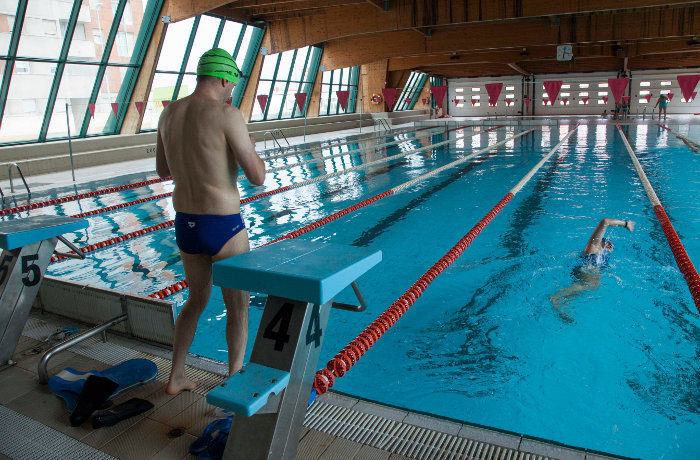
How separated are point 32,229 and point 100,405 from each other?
0.88 metres

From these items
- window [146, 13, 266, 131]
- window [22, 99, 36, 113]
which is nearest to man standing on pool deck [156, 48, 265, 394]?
window [146, 13, 266, 131]

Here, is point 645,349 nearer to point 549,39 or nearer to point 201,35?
point 201,35

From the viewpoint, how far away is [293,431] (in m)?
1.47

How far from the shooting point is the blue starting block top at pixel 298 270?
1.32 metres

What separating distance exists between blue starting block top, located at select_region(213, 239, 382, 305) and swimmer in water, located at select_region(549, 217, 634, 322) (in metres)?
2.49

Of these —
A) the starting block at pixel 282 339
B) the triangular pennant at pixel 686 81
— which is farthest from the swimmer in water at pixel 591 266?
the triangular pennant at pixel 686 81

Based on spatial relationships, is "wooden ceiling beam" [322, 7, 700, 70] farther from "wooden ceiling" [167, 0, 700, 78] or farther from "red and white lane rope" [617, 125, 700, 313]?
"red and white lane rope" [617, 125, 700, 313]

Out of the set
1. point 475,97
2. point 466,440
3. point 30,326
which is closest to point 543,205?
point 466,440

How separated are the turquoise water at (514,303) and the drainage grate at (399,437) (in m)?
0.53

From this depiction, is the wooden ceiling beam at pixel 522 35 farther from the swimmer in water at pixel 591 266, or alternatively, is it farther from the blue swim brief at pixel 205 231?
the blue swim brief at pixel 205 231

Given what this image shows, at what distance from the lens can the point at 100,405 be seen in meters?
2.08

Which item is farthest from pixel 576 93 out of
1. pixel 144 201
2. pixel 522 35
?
pixel 144 201

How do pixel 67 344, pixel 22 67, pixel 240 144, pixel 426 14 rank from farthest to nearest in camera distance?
pixel 426 14, pixel 22 67, pixel 67 344, pixel 240 144

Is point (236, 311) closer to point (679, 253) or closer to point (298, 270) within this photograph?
point (298, 270)
